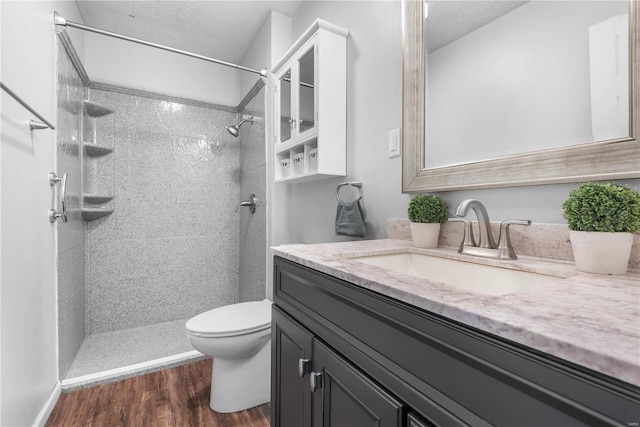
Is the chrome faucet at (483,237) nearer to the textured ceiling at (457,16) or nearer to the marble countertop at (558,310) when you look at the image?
the marble countertop at (558,310)

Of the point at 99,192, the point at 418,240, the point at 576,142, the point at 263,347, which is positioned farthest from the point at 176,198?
the point at 576,142

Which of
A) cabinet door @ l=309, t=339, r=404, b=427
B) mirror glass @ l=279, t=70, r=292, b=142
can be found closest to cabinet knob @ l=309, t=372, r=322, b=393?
cabinet door @ l=309, t=339, r=404, b=427

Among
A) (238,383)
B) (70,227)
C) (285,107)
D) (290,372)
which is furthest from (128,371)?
(285,107)

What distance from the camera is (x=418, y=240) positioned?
1.10 meters

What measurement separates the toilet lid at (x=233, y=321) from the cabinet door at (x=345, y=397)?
0.86 m

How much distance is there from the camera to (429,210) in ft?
3.50

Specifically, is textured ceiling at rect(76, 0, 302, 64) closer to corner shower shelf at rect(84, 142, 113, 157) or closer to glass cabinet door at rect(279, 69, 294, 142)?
glass cabinet door at rect(279, 69, 294, 142)

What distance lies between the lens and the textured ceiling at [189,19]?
211 cm

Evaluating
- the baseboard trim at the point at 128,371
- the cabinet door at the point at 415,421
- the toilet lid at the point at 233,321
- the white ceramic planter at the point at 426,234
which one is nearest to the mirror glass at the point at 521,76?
the white ceramic planter at the point at 426,234

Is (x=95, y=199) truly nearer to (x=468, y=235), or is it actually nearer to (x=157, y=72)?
(x=157, y=72)

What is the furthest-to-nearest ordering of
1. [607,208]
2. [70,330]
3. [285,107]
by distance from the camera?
[70,330] → [285,107] → [607,208]

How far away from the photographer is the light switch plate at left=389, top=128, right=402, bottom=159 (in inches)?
50.2

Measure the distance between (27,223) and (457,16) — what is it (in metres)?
1.93

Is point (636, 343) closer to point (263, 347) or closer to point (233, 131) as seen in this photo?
point (263, 347)
